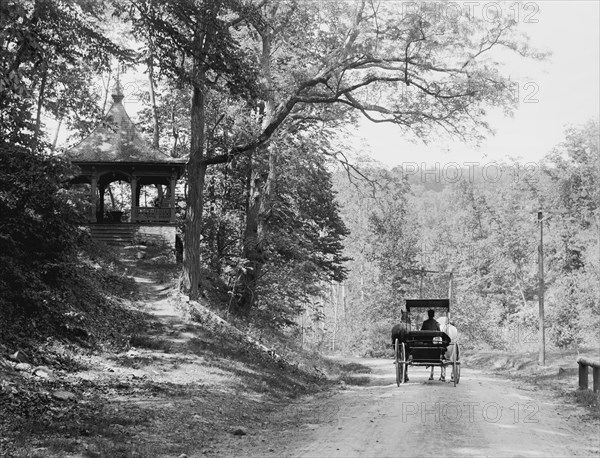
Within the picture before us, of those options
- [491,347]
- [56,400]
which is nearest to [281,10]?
[56,400]

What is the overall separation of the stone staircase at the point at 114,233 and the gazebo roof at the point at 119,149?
3.31m

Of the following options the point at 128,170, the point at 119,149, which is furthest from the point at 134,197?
the point at 119,149

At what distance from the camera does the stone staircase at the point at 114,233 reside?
29.3m

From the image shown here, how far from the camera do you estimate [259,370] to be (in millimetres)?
16875

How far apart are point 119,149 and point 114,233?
481cm

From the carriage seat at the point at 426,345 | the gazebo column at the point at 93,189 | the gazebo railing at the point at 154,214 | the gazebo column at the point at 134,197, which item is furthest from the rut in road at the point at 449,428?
the gazebo column at the point at 93,189

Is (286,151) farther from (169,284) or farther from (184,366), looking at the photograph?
(184,366)

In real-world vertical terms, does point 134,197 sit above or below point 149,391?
above

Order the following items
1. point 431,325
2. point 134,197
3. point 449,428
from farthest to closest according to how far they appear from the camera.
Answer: point 134,197, point 431,325, point 449,428

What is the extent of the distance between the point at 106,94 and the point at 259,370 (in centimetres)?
3682

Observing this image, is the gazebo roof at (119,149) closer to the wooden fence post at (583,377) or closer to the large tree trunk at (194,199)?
the large tree trunk at (194,199)

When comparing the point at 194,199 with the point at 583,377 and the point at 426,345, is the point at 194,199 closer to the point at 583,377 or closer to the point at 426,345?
the point at 426,345

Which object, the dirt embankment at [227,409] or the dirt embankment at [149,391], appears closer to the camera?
the dirt embankment at [149,391]

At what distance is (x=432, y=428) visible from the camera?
34.6ft
